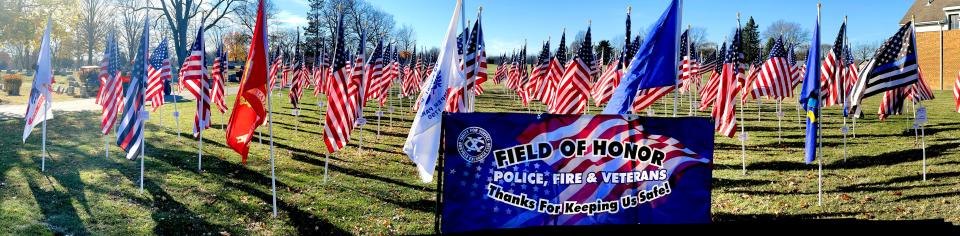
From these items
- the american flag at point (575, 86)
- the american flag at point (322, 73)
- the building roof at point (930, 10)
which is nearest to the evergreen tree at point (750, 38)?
the building roof at point (930, 10)

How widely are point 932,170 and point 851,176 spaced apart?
172cm

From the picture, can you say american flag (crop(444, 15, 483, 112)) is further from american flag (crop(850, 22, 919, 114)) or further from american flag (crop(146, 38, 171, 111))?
american flag (crop(146, 38, 171, 111))

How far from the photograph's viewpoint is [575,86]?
15.3 m

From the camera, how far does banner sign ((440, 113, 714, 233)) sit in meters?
6.79

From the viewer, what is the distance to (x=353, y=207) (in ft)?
32.9

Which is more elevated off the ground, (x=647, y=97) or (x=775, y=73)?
(x=775, y=73)

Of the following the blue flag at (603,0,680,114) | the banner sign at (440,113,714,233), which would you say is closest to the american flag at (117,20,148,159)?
the banner sign at (440,113,714,233)

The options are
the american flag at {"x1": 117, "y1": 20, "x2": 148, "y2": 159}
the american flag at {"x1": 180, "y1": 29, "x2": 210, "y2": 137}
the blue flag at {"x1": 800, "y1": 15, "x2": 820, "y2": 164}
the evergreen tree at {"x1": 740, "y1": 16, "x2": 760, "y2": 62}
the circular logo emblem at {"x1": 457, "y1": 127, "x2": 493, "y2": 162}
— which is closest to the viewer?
the circular logo emblem at {"x1": 457, "y1": 127, "x2": 493, "y2": 162}

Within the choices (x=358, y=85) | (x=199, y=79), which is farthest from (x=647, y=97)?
(x=199, y=79)

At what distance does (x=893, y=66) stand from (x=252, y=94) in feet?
34.9

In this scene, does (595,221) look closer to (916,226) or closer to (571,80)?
(916,226)

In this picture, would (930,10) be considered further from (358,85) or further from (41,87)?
(41,87)

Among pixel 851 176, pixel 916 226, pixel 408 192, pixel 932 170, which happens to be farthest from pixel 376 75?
pixel 916 226

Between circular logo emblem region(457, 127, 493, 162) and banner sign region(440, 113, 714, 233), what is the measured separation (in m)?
0.01
